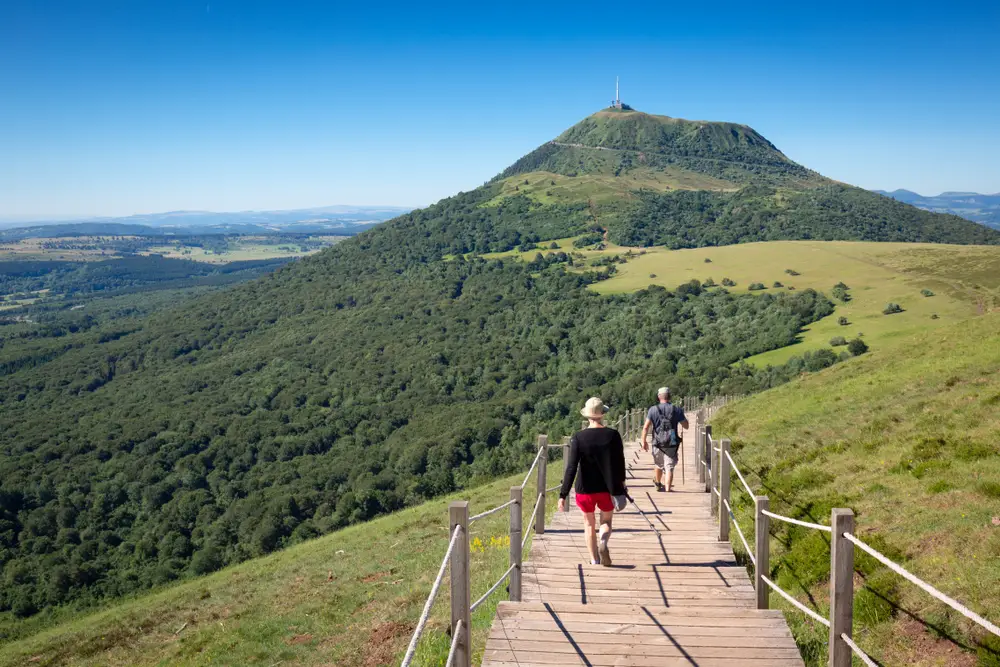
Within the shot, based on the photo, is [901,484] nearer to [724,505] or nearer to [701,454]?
[724,505]

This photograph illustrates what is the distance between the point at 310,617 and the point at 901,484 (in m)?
9.49

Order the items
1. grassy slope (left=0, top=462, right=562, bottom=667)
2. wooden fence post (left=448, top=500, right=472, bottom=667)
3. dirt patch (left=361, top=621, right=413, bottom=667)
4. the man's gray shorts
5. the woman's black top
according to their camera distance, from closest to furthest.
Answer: wooden fence post (left=448, top=500, right=472, bottom=667) → the woman's black top → dirt patch (left=361, top=621, right=413, bottom=667) → grassy slope (left=0, top=462, right=562, bottom=667) → the man's gray shorts

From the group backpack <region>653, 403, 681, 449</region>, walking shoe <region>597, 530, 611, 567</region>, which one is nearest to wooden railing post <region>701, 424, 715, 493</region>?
backpack <region>653, 403, 681, 449</region>

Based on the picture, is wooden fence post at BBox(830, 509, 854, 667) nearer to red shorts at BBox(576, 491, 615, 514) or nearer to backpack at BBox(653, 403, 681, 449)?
red shorts at BBox(576, 491, 615, 514)

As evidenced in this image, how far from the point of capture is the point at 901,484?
30.5 ft

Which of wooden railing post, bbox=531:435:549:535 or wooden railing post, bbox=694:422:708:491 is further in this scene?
wooden railing post, bbox=694:422:708:491

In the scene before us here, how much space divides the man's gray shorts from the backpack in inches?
4.5

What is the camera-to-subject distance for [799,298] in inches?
2648

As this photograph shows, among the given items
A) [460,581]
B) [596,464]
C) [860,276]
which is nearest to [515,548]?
[596,464]

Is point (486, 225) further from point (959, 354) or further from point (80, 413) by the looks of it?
point (959, 354)

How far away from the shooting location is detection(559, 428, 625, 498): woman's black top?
7.36 m

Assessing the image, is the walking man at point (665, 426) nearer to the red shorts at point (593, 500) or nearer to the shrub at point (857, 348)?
the red shorts at point (593, 500)

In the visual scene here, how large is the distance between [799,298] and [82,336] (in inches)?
5445

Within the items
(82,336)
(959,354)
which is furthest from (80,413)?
(959,354)
